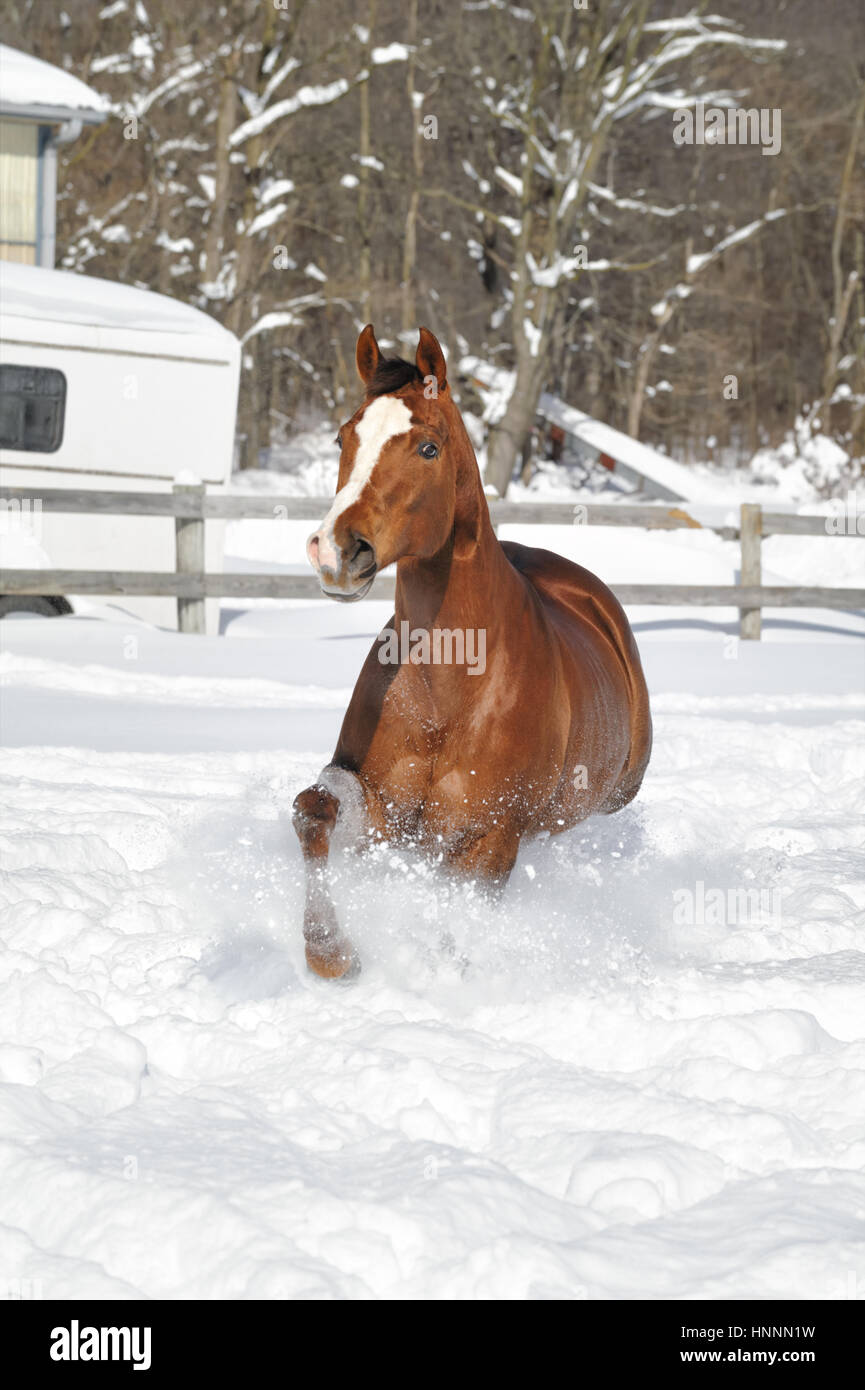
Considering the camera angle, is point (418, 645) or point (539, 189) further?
point (539, 189)

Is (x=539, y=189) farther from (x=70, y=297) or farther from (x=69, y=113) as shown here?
(x=70, y=297)

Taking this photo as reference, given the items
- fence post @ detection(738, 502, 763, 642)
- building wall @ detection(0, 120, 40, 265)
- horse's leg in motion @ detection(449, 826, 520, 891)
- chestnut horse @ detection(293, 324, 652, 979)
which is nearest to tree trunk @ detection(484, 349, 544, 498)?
building wall @ detection(0, 120, 40, 265)

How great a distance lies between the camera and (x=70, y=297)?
10648mm

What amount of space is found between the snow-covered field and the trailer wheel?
5032 millimetres

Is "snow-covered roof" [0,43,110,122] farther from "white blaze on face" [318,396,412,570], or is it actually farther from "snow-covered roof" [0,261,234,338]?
"white blaze on face" [318,396,412,570]

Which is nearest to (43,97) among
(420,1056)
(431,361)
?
(431,361)

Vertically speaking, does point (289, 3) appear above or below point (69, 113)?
above

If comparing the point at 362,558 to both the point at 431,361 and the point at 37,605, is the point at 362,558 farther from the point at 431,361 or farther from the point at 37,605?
the point at 37,605

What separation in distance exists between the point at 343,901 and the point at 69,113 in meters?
13.8

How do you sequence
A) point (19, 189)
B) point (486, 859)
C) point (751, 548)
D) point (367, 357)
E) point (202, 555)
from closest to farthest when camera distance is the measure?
1. point (367, 357)
2. point (486, 859)
3. point (202, 555)
4. point (751, 548)
5. point (19, 189)

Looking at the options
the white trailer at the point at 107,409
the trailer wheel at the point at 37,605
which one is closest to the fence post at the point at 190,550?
the white trailer at the point at 107,409

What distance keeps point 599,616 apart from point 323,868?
177 cm

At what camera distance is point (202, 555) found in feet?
32.9

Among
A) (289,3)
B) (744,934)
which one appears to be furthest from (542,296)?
(744,934)
